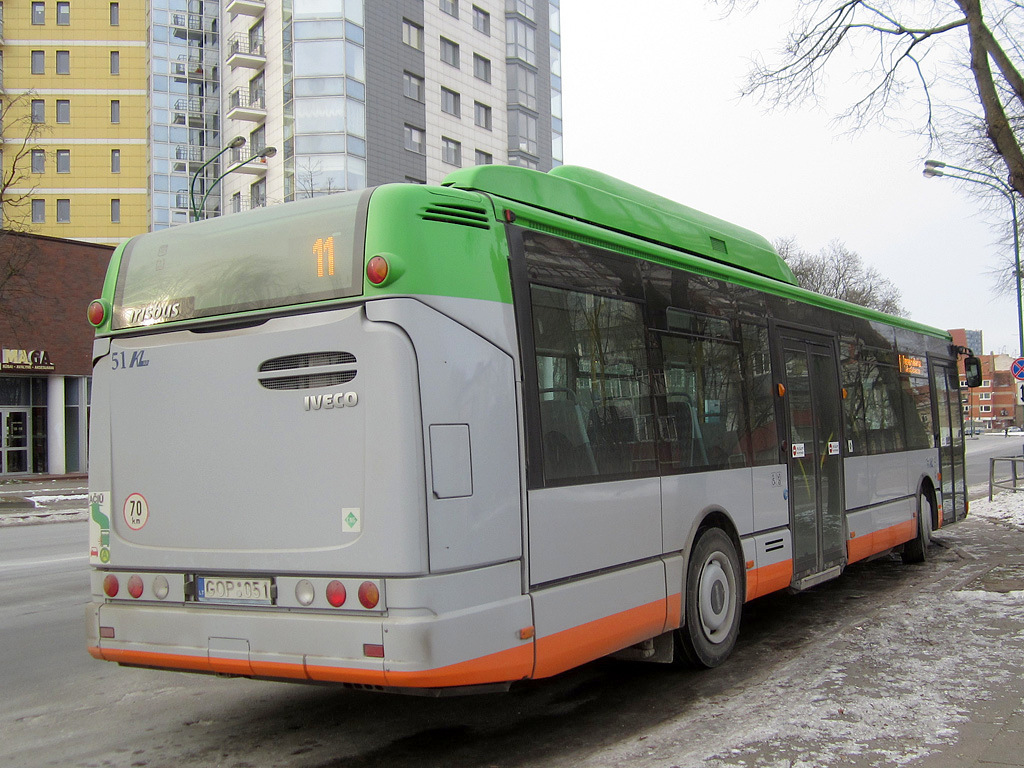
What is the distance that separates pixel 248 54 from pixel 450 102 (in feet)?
33.0

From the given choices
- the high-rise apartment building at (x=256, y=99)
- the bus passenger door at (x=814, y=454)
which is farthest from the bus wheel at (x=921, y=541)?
the high-rise apartment building at (x=256, y=99)

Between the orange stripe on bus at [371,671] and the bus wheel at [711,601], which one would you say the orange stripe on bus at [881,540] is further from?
the orange stripe on bus at [371,671]

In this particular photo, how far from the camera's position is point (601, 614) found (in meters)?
5.40

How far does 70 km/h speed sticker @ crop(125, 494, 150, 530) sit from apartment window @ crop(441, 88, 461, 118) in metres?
44.5

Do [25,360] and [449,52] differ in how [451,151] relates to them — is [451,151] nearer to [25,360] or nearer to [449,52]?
[449,52]

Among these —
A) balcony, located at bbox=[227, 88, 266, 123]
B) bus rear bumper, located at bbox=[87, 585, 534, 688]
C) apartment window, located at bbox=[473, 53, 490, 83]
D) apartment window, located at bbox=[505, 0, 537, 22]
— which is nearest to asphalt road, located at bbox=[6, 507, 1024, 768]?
bus rear bumper, located at bbox=[87, 585, 534, 688]

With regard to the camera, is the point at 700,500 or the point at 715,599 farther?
the point at 715,599

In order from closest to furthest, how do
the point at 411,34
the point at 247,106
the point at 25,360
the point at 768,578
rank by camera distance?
1. the point at 768,578
2. the point at 25,360
3. the point at 247,106
4. the point at 411,34

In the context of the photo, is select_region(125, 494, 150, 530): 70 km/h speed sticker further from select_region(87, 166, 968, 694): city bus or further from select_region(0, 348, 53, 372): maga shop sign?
select_region(0, 348, 53, 372): maga shop sign

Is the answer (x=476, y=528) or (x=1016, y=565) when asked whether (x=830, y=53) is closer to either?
(x=1016, y=565)

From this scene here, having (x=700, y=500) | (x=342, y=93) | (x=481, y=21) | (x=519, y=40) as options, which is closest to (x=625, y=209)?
(x=700, y=500)

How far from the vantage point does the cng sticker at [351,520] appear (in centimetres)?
450

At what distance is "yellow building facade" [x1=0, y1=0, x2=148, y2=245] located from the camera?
58438 mm

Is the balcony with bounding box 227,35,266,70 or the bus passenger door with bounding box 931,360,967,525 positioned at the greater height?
the balcony with bounding box 227,35,266,70
